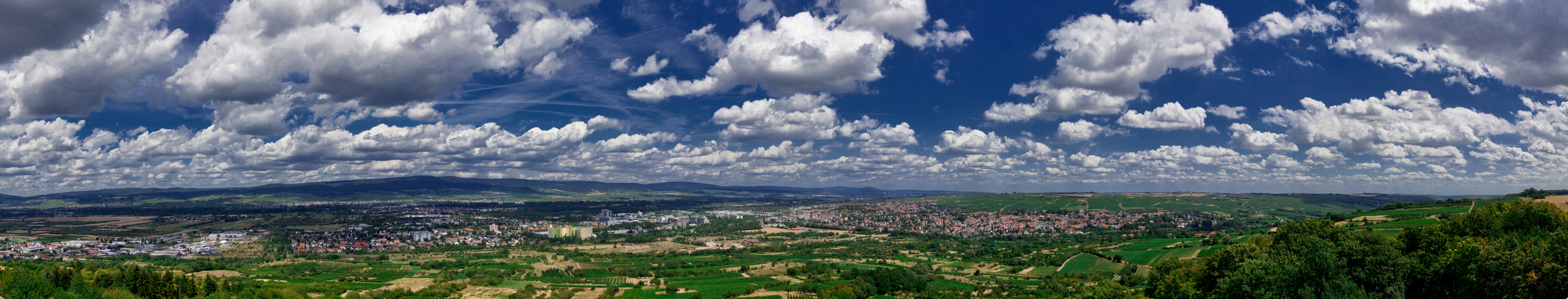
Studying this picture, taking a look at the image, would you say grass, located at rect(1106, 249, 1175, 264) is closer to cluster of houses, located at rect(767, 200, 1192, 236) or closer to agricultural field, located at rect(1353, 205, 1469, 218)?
agricultural field, located at rect(1353, 205, 1469, 218)

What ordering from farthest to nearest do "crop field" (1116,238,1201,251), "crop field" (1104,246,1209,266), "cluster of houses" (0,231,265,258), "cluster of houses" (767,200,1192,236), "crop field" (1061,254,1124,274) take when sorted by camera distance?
"cluster of houses" (767,200,1192,236), "cluster of houses" (0,231,265,258), "crop field" (1116,238,1201,251), "crop field" (1104,246,1209,266), "crop field" (1061,254,1124,274)

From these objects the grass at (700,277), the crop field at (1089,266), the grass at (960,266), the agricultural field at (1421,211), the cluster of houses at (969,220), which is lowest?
the grass at (700,277)

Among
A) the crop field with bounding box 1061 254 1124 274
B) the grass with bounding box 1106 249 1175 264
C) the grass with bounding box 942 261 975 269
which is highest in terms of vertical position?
the grass with bounding box 1106 249 1175 264

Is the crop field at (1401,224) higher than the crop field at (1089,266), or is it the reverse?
the crop field at (1401,224)

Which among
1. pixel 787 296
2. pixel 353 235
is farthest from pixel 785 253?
pixel 353 235

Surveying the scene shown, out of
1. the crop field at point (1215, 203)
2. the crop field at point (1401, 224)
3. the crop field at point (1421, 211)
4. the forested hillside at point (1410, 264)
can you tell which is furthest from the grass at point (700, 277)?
the crop field at point (1215, 203)

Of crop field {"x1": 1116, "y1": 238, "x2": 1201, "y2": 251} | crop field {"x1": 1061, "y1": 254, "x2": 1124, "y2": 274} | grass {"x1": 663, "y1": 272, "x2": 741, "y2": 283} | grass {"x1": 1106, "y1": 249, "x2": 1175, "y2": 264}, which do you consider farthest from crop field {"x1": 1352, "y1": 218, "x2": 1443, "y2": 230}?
grass {"x1": 663, "y1": 272, "x2": 741, "y2": 283}

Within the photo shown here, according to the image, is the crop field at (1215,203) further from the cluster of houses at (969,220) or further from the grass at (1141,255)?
the grass at (1141,255)
